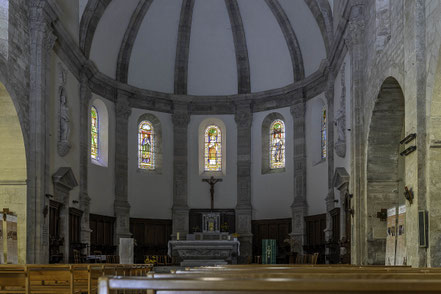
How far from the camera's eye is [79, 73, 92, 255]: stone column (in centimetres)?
2422

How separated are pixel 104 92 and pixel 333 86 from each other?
32.3 ft

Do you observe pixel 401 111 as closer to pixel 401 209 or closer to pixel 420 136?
pixel 401 209

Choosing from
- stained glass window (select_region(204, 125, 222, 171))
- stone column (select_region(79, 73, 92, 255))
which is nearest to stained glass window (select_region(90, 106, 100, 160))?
stone column (select_region(79, 73, 92, 255))

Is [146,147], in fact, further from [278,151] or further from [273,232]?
[273,232]

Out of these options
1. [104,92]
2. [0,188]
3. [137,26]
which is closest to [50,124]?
[0,188]

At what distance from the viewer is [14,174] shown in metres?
18.0

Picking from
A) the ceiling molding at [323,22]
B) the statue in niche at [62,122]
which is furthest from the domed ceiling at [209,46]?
the statue in niche at [62,122]

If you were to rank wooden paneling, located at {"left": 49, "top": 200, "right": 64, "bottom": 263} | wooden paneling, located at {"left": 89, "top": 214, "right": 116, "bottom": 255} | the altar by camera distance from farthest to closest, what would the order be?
wooden paneling, located at {"left": 89, "top": 214, "right": 116, "bottom": 255}, the altar, wooden paneling, located at {"left": 49, "top": 200, "right": 64, "bottom": 263}

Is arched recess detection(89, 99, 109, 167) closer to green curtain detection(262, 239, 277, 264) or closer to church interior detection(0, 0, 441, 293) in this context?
church interior detection(0, 0, 441, 293)

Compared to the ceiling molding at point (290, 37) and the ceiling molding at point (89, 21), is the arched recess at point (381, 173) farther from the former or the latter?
the ceiling molding at point (89, 21)

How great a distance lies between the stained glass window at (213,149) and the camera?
1209 inches

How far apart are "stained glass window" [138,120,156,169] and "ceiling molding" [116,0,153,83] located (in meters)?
2.54

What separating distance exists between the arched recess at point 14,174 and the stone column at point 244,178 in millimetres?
13141

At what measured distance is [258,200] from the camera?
2962 centimetres
